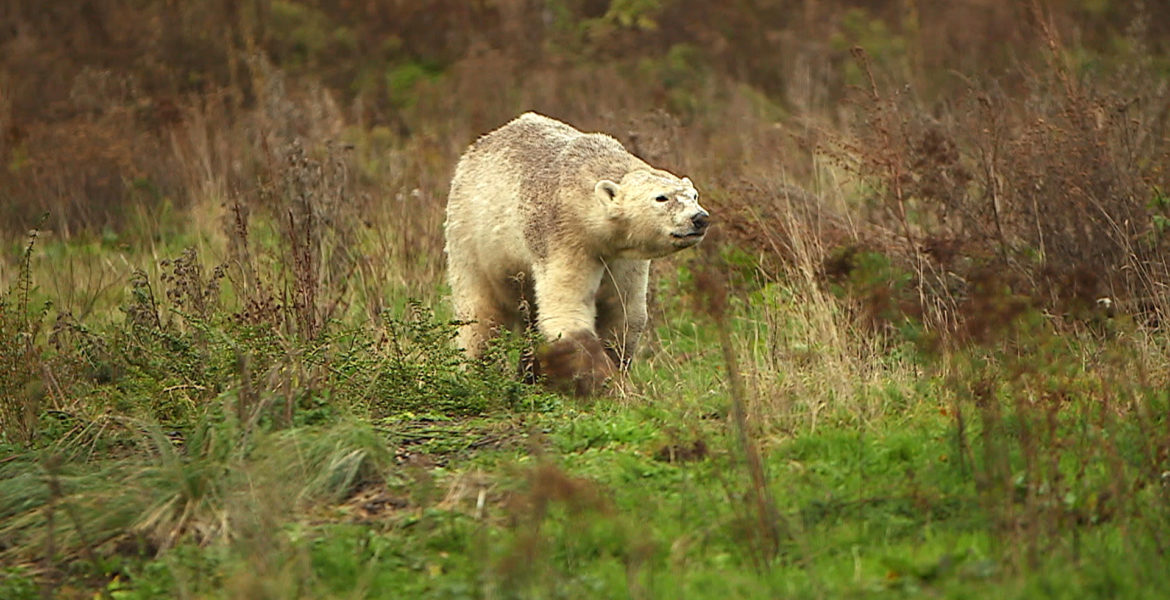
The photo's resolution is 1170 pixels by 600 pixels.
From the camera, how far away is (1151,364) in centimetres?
668

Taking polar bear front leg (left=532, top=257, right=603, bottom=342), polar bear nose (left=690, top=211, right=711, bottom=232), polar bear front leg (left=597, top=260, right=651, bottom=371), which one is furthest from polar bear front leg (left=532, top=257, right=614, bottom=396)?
polar bear nose (left=690, top=211, right=711, bottom=232)

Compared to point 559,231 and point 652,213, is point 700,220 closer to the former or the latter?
point 652,213

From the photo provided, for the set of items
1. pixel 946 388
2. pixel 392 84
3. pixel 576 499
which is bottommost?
pixel 392 84

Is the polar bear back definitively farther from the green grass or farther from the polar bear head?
the green grass

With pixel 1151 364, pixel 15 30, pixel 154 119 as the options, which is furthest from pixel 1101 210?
pixel 15 30

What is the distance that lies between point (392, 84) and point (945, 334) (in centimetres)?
1188

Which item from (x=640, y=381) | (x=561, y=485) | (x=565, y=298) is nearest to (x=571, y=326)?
(x=565, y=298)

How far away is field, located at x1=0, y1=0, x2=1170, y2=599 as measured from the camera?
5.23m

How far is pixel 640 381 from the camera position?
26.2 feet

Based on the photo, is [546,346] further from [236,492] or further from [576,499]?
[576,499]

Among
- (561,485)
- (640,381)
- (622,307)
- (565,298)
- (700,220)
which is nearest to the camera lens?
(561,485)

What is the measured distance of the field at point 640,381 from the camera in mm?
5227

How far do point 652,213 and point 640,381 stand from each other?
0.91 m

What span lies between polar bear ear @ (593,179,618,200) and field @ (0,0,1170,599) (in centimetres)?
77
